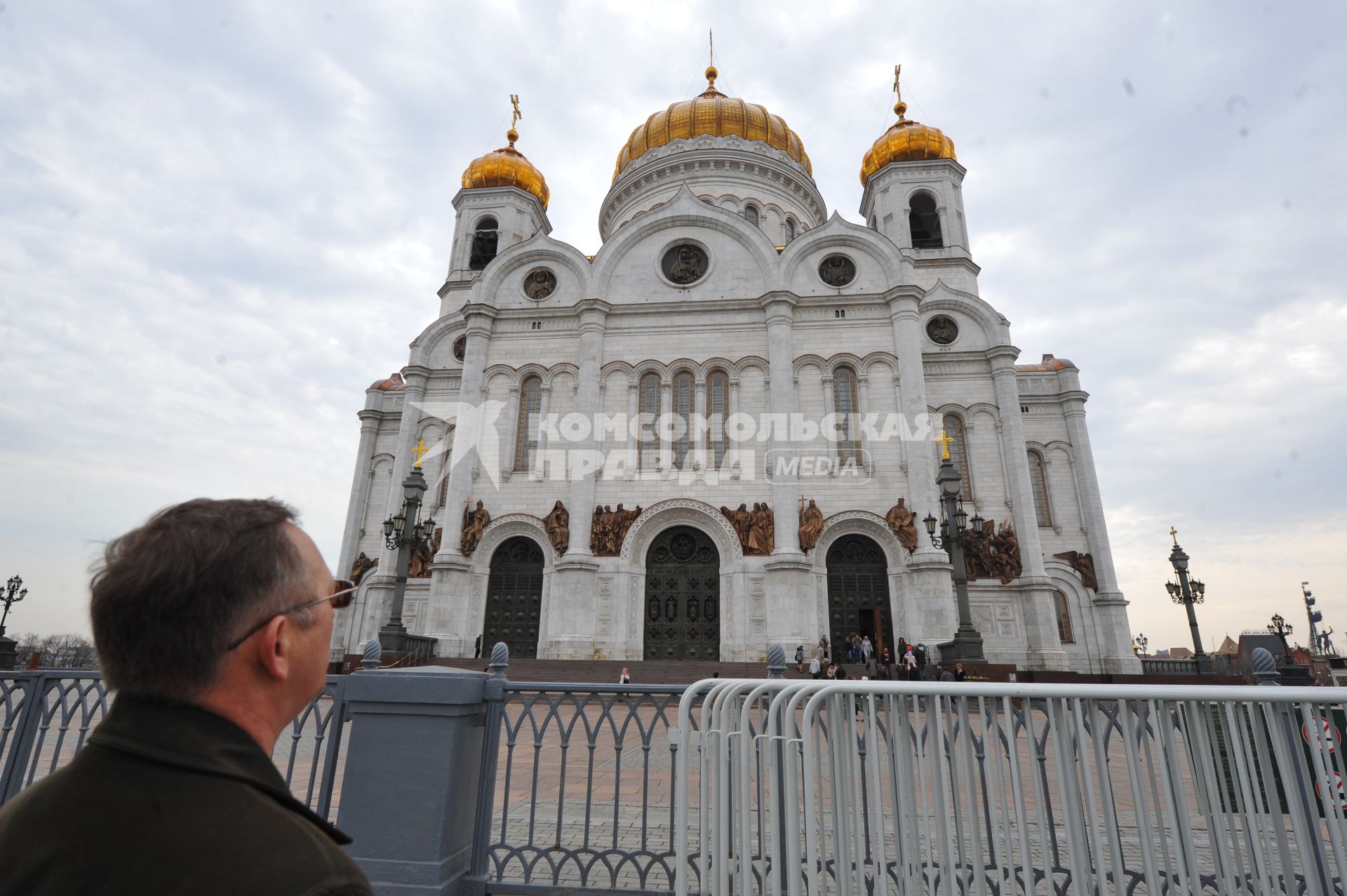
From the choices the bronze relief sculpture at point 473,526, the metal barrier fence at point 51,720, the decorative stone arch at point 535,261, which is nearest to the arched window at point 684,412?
the decorative stone arch at point 535,261

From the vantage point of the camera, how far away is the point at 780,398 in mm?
20656

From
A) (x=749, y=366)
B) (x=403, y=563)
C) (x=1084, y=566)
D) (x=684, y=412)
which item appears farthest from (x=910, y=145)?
(x=403, y=563)

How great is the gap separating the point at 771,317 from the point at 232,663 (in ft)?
69.7

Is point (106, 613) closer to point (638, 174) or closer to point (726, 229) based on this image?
point (726, 229)

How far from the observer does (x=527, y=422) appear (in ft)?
72.4

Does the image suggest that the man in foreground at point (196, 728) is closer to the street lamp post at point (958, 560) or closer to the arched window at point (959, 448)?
the street lamp post at point (958, 560)

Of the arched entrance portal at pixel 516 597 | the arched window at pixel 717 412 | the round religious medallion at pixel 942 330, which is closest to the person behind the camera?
the arched entrance portal at pixel 516 597

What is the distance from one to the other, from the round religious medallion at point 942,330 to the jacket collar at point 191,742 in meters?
25.0

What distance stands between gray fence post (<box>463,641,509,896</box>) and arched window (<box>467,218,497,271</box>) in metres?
27.0

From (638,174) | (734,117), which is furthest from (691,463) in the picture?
(734,117)

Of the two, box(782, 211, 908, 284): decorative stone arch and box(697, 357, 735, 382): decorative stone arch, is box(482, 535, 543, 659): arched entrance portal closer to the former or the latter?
box(697, 357, 735, 382): decorative stone arch

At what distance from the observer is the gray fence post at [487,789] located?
12.9 feet

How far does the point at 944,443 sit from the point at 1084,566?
28.4ft

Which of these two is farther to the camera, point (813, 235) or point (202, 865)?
point (813, 235)
